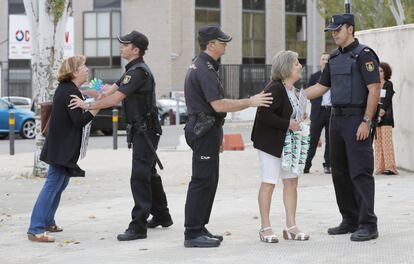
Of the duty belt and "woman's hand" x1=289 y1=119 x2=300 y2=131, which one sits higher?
the duty belt

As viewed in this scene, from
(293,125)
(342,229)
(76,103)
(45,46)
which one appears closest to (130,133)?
(76,103)

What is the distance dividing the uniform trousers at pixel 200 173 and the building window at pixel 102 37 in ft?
154

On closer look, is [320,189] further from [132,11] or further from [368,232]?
[132,11]

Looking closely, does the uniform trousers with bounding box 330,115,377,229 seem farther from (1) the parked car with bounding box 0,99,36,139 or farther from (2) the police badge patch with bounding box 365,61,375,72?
(1) the parked car with bounding box 0,99,36,139

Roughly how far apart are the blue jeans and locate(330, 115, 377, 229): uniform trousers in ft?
8.30

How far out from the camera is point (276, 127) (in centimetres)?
872

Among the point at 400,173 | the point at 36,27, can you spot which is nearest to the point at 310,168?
the point at 400,173

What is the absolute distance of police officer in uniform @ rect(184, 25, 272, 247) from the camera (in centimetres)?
854

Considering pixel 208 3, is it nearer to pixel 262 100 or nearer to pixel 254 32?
pixel 254 32

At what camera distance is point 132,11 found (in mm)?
54562

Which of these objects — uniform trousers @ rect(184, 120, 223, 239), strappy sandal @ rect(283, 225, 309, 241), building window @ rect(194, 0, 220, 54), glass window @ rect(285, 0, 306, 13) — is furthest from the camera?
glass window @ rect(285, 0, 306, 13)

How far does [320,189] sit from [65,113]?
465 centimetres

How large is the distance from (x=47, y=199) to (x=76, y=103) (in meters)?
0.95

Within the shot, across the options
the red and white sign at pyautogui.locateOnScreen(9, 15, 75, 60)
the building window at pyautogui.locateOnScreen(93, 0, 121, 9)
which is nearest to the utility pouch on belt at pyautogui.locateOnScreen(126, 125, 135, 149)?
the red and white sign at pyautogui.locateOnScreen(9, 15, 75, 60)
